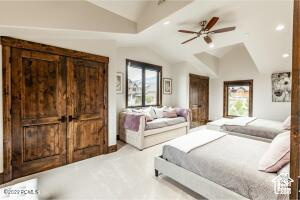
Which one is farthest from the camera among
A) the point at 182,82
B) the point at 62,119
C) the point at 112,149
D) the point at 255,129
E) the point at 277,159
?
the point at 182,82

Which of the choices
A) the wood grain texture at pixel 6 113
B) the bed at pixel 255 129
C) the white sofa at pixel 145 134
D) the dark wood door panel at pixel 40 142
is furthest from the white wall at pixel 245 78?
the wood grain texture at pixel 6 113

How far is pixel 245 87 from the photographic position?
21.0ft

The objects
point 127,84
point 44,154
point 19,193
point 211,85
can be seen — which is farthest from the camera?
point 211,85

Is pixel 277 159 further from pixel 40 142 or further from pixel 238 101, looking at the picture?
pixel 238 101

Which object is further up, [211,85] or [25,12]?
[25,12]

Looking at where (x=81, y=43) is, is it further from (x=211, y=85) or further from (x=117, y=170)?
(x=211, y=85)

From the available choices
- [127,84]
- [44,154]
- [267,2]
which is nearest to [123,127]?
A: [127,84]

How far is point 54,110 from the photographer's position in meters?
2.84

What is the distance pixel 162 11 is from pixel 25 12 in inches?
87.4

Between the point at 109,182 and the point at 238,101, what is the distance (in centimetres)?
627

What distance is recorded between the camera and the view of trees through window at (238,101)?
21.1 feet

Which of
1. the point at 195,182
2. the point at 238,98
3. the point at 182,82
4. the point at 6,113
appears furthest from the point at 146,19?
the point at 238,98

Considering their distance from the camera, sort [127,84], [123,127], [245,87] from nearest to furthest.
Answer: [123,127], [127,84], [245,87]

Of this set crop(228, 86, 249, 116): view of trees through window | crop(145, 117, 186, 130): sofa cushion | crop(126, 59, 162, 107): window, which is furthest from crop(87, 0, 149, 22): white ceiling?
crop(228, 86, 249, 116): view of trees through window
